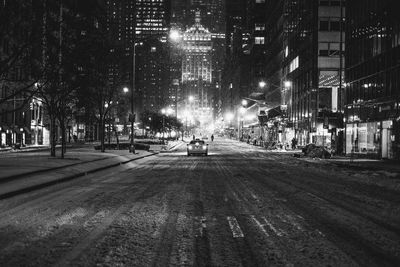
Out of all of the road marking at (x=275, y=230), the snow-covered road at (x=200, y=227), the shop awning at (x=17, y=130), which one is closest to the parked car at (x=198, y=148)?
the snow-covered road at (x=200, y=227)

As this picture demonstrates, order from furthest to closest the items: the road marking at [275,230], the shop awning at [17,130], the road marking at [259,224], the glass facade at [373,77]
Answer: the shop awning at [17,130] < the glass facade at [373,77] < the road marking at [259,224] < the road marking at [275,230]

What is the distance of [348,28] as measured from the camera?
52.2 m

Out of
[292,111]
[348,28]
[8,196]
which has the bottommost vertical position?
[8,196]

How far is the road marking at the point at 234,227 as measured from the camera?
9312 mm

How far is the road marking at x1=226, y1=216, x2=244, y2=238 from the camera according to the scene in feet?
30.6

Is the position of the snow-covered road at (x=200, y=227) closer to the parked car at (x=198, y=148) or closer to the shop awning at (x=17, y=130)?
the parked car at (x=198, y=148)

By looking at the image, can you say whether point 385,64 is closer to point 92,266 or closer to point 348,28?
point 348,28

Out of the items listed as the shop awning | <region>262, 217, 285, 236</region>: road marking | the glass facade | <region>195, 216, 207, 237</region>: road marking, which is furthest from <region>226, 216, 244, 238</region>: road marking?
the shop awning

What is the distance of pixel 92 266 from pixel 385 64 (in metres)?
39.0

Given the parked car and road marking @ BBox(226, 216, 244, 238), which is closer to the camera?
road marking @ BBox(226, 216, 244, 238)

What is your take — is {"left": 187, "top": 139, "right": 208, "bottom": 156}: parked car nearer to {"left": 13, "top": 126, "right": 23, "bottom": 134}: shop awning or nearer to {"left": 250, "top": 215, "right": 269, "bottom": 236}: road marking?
{"left": 250, "top": 215, "right": 269, "bottom": 236}: road marking

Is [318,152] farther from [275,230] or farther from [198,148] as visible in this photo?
[275,230]

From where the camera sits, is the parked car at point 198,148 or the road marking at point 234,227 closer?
the road marking at point 234,227

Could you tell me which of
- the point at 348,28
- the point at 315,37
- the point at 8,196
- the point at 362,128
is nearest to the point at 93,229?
the point at 8,196
